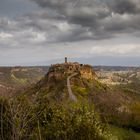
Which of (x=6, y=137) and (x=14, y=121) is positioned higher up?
(x=14, y=121)

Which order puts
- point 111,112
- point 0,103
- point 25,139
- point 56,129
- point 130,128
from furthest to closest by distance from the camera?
point 111,112
point 130,128
point 0,103
point 25,139
point 56,129

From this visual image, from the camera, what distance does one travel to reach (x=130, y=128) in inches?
5384

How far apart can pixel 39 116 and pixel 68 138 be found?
64.6 ft

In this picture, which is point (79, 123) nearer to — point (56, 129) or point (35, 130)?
point (56, 129)

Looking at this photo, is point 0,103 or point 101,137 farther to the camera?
point 0,103

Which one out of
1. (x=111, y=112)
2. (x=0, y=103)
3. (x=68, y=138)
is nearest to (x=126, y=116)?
(x=111, y=112)

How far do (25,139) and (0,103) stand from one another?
2059 centimetres

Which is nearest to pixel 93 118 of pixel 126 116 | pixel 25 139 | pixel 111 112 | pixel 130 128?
pixel 25 139

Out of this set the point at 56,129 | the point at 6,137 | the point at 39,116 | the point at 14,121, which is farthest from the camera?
the point at 39,116

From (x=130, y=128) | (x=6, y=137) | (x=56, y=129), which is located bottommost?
(x=130, y=128)

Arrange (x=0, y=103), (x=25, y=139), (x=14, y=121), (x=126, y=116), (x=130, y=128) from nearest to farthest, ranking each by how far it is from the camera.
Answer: (x=14, y=121) → (x=25, y=139) → (x=0, y=103) → (x=130, y=128) → (x=126, y=116)

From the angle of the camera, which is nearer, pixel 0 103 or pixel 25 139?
pixel 25 139

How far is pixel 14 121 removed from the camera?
1604 inches

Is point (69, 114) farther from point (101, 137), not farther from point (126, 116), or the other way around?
point (126, 116)
